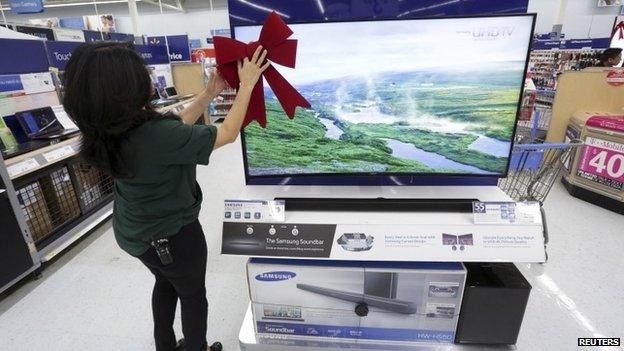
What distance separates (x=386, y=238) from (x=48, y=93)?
332 cm

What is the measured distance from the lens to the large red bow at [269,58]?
1.27 metres

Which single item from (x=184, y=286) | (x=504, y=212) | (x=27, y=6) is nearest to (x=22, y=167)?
(x=184, y=286)

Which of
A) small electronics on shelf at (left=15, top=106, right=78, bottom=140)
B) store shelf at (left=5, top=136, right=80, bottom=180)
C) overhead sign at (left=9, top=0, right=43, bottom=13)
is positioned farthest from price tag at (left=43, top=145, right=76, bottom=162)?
overhead sign at (left=9, top=0, right=43, bottom=13)

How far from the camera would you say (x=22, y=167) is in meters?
2.27

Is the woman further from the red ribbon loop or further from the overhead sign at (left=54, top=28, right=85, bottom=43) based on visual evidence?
the red ribbon loop

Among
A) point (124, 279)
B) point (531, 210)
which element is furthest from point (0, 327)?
point (531, 210)

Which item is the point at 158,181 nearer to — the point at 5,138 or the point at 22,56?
the point at 5,138

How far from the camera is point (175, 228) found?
132cm

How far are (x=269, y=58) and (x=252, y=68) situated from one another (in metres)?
0.09

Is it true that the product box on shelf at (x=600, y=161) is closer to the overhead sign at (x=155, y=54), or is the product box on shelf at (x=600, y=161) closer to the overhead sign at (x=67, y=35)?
the overhead sign at (x=155, y=54)

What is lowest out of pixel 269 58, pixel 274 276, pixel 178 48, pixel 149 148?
pixel 274 276

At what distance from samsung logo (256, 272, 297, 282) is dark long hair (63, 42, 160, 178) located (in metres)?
0.80

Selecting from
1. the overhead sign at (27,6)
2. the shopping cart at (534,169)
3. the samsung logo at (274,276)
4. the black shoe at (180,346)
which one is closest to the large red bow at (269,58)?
the samsung logo at (274,276)

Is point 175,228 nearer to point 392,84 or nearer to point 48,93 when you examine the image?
point 392,84
